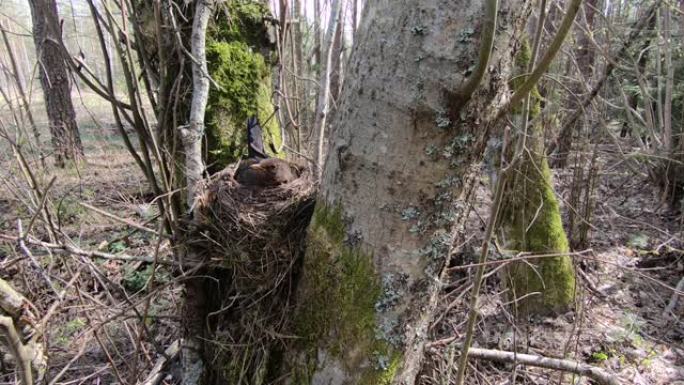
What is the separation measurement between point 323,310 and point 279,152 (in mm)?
1050

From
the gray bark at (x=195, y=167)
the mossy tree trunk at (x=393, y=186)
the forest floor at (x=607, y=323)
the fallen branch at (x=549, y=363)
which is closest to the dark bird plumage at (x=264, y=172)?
the gray bark at (x=195, y=167)

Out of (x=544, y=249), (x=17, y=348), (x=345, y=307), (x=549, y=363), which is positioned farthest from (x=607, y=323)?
(x=17, y=348)

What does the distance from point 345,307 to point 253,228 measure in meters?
0.43

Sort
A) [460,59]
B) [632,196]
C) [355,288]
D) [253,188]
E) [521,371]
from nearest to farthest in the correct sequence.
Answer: [460,59] < [355,288] < [253,188] < [521,371] < [632,196]

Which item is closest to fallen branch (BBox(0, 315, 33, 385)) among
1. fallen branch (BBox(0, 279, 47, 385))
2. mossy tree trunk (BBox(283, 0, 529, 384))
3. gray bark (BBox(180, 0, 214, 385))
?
fallen branch (BBox(0, 279, 47, 385))

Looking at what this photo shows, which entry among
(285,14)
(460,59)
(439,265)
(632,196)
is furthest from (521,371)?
(632,196)

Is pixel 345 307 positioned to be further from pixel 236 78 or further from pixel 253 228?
pixel 236 78

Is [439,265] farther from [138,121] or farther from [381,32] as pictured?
[138,121]

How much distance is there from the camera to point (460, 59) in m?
0.95

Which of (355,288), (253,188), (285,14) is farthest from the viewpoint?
(285,14)

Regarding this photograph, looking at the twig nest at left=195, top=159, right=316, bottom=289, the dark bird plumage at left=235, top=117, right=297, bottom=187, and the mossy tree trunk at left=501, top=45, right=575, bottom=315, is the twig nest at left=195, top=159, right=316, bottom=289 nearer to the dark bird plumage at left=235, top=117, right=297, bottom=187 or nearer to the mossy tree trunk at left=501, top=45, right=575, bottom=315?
the dark bird plumage at left=235, top=117, right=297, bottom=187

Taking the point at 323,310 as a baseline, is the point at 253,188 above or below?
above

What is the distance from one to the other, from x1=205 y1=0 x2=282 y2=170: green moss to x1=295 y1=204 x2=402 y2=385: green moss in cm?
79

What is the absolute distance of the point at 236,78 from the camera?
1836mm
